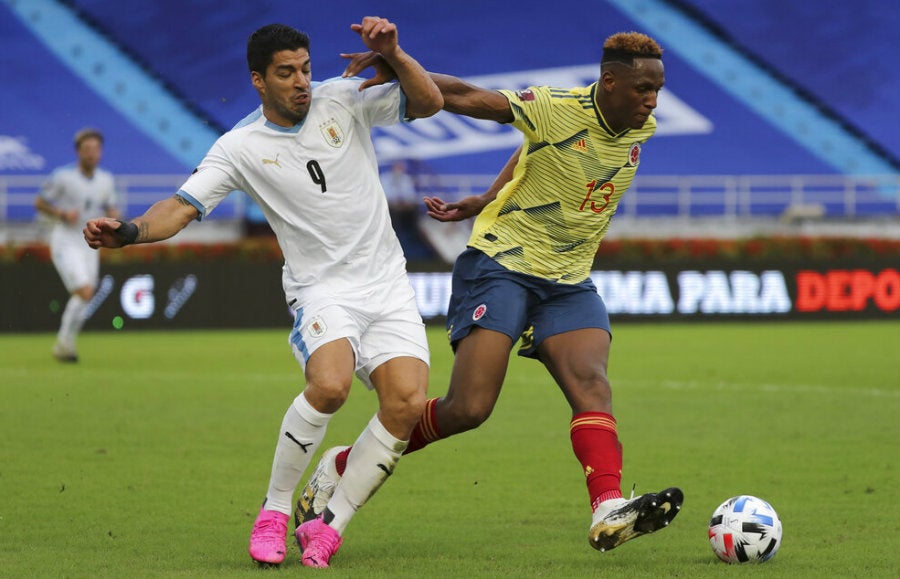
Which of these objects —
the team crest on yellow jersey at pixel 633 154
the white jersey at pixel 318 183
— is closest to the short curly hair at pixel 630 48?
the team crest on yellow jersey at pixel 633 154

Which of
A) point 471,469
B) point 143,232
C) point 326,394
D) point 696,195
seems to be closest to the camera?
point 143,232

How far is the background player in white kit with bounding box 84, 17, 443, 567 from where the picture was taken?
5695mm

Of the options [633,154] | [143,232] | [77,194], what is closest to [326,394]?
[143,232]

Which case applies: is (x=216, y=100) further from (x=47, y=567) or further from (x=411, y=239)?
(x=47, y=567)

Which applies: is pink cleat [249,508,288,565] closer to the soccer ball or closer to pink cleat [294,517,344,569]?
pink cleat [294,517,344,569]

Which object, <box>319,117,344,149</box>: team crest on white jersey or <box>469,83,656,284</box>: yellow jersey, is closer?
<box>319,117,344,149</box>: team crest on white jersey

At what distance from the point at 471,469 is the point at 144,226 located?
354 centimetres

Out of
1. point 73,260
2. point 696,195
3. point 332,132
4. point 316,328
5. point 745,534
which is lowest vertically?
point 745,534

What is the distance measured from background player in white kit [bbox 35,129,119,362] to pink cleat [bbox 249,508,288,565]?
32.7 ft

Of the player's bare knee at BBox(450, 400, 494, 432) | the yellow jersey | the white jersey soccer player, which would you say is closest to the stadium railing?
the yellow jersey

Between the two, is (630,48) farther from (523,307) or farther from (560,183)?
(523,307)

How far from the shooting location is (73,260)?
1550cm

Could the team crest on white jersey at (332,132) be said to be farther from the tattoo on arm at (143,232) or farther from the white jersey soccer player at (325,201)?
the tattoo on arm at (143,232)

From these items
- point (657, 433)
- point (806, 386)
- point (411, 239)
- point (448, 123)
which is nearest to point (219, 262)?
point (411, 239)
